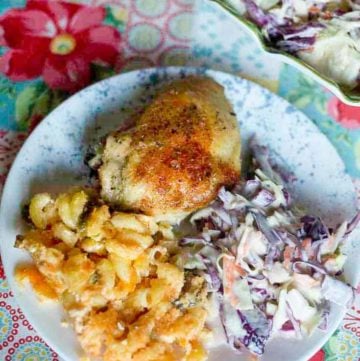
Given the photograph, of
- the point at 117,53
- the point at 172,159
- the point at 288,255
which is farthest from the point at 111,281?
the point at 117,53

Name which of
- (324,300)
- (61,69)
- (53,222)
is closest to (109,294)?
(53,222)

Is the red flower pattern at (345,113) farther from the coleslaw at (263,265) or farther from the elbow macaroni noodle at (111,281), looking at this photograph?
the elbow macaroni noodle at (111,281)

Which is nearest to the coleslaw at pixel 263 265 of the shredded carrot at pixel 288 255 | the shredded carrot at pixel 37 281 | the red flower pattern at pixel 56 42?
the shredded carrot at pixel 288 255

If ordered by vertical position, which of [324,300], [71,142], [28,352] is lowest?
[28,352]

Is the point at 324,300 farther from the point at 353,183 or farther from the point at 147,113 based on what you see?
the point at 147,113

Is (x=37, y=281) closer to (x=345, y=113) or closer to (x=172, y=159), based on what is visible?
(x=172, y=159)

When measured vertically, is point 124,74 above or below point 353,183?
above
